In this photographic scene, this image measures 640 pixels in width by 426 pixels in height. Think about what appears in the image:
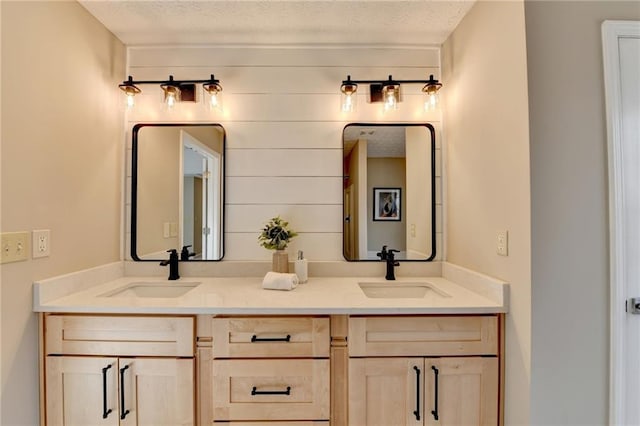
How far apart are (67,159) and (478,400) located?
221 cm

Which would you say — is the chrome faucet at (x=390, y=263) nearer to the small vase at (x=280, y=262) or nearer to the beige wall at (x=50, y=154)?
the small vase at (x=280, y=262)

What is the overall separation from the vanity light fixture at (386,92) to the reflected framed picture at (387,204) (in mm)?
507

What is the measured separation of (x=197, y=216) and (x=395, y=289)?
1286mm

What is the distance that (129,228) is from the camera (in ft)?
6.36

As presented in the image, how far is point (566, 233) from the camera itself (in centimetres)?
118

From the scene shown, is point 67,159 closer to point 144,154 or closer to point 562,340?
point 144,154

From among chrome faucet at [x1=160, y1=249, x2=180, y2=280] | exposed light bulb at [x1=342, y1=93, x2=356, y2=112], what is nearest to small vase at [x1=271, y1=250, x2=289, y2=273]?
chrome faucet at [x1=160, y1=249, x2=180, y2=280]

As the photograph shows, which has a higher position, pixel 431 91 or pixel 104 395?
pixel 431 91

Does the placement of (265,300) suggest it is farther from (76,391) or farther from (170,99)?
(170,99)

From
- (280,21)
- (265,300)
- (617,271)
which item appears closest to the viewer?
(617,271)

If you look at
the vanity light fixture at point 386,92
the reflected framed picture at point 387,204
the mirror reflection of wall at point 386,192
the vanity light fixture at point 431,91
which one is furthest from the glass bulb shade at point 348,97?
the reflected framed picture at point 387,204

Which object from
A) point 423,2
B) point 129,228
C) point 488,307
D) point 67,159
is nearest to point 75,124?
point 67,159

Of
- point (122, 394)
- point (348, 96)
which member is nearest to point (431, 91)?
point (348, 96)

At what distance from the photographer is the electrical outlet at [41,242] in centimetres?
133
